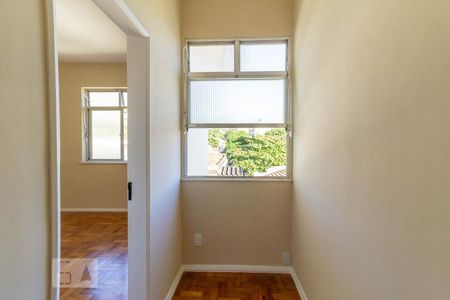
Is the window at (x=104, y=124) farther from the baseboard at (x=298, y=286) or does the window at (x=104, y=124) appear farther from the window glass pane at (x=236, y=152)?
the baseboard at (x=298, y=286)

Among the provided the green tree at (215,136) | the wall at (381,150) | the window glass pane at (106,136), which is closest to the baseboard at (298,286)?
the wall at (381,150)

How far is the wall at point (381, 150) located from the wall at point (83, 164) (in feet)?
Result: 13.2

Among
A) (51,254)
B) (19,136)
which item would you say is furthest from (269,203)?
(19,136)

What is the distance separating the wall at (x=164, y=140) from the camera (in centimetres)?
191

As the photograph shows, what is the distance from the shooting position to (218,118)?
2.85 metres

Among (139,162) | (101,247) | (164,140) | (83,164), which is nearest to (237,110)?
(164,140)

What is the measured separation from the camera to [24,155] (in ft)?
2.57

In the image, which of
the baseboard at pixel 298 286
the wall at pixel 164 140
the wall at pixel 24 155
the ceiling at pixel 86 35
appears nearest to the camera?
the wall at pixel 24 155

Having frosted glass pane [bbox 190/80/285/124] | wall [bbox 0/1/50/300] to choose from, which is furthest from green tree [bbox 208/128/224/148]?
wall [bbox 0/1/50/300]

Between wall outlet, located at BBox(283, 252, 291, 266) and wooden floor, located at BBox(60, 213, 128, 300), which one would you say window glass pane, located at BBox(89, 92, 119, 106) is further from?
wall outlet, located at BBox(283, 252, 291, 266)

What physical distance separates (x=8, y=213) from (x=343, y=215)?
1485 millimetres

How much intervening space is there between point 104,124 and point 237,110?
3430 mm

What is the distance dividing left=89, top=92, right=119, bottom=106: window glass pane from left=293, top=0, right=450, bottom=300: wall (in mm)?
4154

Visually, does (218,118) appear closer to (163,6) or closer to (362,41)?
(163,6)
